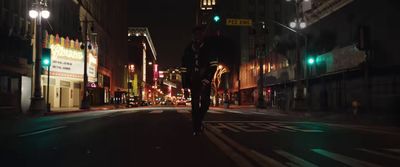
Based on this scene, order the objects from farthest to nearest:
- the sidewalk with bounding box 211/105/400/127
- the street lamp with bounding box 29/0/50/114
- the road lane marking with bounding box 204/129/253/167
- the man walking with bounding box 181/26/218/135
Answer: the street lamp with bounding box 29/0/50/114, the sidewalk with bounding box 211/105/400/127, the man walking with bounding box 181/26/218/135, the road lane marking with bounding box 204/129/253/167

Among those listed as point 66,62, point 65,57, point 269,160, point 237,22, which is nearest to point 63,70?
point 66,62

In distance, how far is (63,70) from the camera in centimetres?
5019

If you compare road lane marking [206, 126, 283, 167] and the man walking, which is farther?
the man walking

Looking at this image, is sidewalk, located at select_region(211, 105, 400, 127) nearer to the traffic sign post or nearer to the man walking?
the traffic sign post

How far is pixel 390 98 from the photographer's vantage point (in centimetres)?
3180

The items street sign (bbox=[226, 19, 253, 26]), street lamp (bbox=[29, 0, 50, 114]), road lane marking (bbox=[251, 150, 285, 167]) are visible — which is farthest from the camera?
street sign (bbox=[226, 19, 253, 26])

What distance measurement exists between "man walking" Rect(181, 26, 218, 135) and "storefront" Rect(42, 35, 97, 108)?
38.3 metres

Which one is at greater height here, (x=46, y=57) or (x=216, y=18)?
(x=216, y=18)

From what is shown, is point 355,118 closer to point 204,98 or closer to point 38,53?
point 38,53

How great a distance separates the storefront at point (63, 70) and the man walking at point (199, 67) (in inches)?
1508

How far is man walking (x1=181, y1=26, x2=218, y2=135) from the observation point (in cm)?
884

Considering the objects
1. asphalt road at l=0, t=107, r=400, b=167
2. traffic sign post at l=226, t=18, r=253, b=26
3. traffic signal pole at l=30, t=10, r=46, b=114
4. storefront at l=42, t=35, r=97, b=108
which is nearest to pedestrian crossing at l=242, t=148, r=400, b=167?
asphalt road at l=0, t=107, r=400, b=167

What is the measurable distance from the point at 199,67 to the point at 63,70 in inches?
1736

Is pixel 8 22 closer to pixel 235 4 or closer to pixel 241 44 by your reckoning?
pixel 241 44
